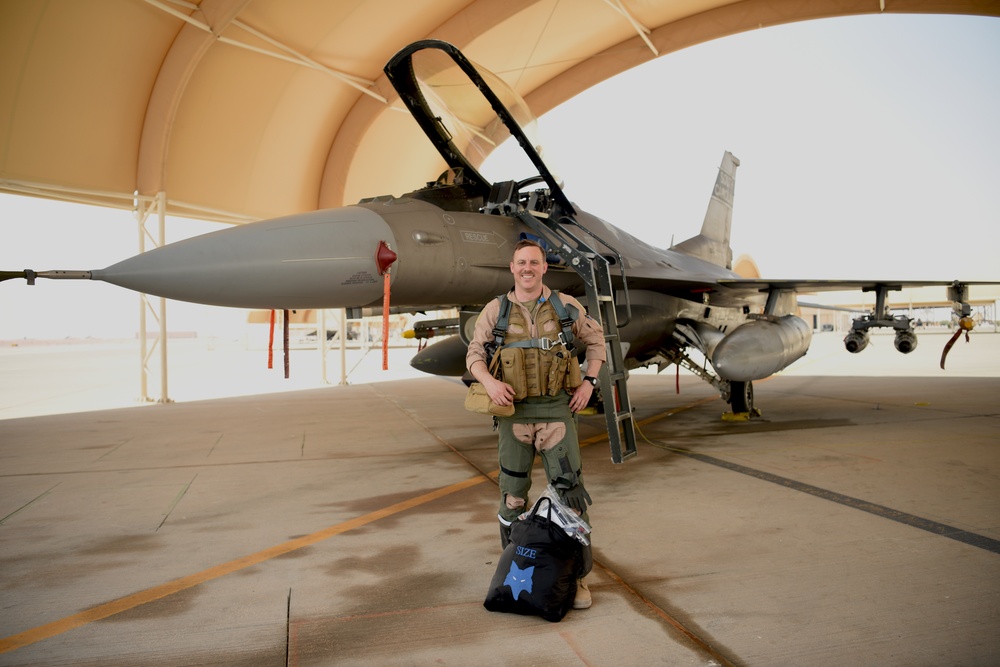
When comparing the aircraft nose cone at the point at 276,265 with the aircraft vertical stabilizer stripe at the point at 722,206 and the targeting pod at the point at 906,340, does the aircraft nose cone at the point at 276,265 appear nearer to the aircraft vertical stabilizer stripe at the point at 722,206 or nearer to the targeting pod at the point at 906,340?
the targeting pod at the point at 906,340

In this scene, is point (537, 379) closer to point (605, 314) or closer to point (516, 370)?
point (516, 370)

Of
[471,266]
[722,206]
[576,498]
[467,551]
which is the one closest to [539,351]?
[576,498]

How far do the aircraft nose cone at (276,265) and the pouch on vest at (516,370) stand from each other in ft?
8.35

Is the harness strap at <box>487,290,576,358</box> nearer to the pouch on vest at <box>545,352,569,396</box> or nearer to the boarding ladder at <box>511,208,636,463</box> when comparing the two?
the pouch on vest at <box>545,352,569,396</box>

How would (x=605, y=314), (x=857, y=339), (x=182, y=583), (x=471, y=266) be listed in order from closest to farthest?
(x=182, y=583) < (x=471, y=266) < (x=605, y=314) < (x=857, y=339)

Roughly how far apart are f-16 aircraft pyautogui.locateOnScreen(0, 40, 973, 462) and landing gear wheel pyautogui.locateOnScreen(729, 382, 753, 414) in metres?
0.02

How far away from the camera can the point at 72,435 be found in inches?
323

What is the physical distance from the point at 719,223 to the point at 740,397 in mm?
5050

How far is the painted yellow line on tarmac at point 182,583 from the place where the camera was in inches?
105

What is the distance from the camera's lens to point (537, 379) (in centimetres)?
302

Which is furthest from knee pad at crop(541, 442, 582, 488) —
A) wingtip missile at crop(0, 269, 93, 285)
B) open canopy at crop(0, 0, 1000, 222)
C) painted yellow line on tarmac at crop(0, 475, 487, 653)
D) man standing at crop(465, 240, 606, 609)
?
open canopy at crop(0, 0, 1000, 222)

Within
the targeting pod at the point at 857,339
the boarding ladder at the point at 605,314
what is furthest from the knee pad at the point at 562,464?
the targeting pod at the point at 857,339

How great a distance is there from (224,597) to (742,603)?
2.44 m

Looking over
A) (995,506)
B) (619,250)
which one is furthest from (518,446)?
(619,250)
